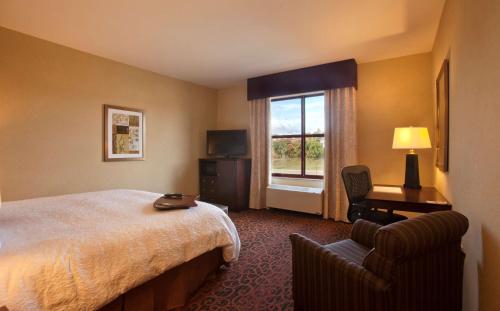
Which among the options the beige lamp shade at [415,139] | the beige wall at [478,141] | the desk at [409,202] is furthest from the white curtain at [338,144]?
the beige wall at [478,141]

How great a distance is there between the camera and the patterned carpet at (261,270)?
1942 mm

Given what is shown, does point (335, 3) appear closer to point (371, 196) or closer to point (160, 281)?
point (371, 196)

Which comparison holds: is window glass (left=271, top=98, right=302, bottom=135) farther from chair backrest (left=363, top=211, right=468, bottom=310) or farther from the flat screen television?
chair backrest (left=363, top=211, right=468, bottom=310)

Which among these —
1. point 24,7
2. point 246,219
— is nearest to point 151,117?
point 24,7

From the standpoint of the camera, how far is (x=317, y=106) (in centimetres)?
447

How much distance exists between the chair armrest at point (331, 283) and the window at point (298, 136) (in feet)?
9.87

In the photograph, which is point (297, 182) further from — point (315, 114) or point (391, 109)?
point (391, 109)

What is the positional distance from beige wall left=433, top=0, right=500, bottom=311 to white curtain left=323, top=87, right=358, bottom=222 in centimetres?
190

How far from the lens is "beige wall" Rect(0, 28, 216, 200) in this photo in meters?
2.84

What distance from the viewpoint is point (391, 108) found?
149 inches

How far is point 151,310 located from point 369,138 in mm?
3807

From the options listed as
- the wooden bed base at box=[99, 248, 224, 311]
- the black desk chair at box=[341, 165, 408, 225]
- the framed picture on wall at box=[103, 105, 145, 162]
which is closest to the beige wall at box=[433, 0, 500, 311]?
the black desk chair at box=[341, 165, 408, 225]

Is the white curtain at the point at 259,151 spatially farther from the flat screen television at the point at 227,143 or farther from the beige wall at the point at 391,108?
the beige wall at the point at 391,108

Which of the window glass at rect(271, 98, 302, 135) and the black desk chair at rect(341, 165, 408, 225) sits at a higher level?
the window glass at rect(271, 98, 302, 135)
